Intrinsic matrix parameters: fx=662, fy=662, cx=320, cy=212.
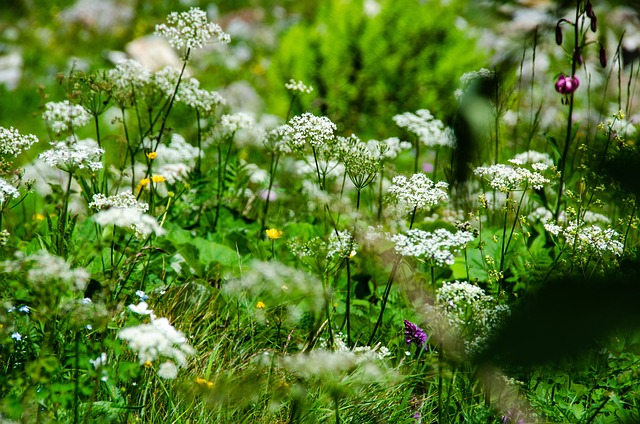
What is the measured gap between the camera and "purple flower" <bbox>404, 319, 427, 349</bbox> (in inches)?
85.7

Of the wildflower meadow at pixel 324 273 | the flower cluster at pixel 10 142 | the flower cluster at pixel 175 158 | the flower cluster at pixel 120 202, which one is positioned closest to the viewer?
the wildflower meadow at pixel 324 273

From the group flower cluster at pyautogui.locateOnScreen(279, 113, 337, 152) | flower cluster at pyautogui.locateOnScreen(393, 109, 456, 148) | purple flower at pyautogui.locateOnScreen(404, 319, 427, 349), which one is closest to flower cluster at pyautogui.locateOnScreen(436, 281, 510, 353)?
purple flower at pyautogui.locateOnScreen(404, 319, 427, 349)

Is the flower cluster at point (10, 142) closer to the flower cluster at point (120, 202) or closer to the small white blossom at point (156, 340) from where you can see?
the flower cluster at point (120, 202)

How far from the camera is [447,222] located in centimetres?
291

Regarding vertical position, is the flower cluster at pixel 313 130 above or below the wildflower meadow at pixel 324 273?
above

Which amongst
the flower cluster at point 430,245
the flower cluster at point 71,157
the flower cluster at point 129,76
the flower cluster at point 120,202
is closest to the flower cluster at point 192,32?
the flower cluster at point 129,76

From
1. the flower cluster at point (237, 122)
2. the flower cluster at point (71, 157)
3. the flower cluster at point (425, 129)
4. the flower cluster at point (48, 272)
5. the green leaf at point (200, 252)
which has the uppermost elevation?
the flower cluster at point (425, 129)

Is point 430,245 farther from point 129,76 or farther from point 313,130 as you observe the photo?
point 129,76

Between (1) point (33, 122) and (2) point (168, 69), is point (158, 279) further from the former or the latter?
(1) point (33, 122)

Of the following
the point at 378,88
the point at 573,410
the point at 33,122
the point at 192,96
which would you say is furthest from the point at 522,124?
the point at 33,122

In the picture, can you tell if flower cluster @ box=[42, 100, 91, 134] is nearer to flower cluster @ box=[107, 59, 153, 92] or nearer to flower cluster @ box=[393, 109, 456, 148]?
flower cluster @ box=[107, 59, 153, 92]

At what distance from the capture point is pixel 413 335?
7.14 ft

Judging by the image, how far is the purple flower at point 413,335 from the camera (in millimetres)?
2178

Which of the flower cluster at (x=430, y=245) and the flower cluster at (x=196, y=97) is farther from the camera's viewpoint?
the flower cluster at (x=196, y=97)
